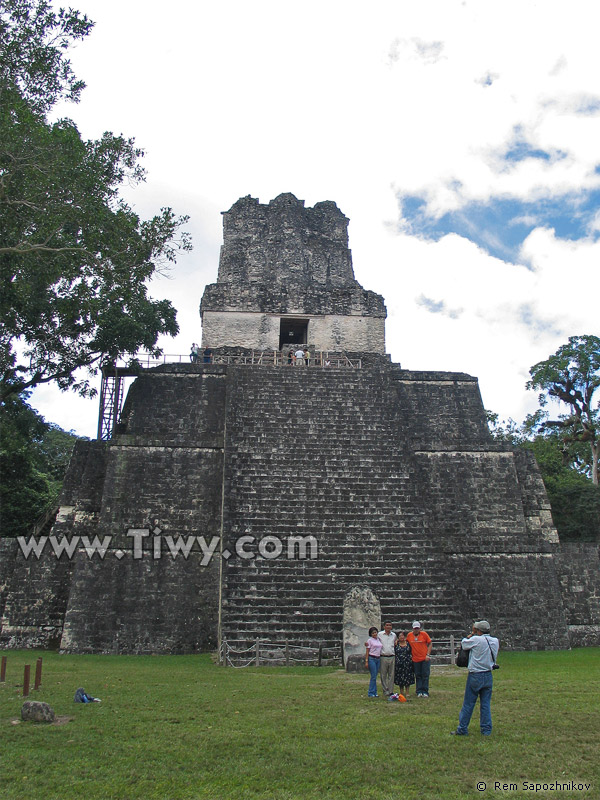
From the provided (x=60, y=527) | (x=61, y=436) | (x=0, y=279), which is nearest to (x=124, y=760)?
(x=0, y=279)

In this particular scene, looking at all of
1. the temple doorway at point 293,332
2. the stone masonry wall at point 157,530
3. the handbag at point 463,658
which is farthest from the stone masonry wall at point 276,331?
the handbag at point 463,658

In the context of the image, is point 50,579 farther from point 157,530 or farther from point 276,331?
point 276,331

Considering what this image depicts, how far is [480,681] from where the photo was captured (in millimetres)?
5039

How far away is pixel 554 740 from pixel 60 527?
10246 millimetres

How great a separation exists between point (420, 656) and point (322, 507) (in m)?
5.50

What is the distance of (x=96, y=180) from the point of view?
391 inches

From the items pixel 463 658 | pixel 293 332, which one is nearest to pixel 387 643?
pixel 463 658

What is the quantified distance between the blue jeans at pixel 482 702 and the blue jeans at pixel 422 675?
1664mm

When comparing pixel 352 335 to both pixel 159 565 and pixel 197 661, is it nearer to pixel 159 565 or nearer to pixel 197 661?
pixel 159 565

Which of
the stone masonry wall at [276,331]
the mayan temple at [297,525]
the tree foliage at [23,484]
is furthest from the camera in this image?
the stone masonry wall at [276,331]

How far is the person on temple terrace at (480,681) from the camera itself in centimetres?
505

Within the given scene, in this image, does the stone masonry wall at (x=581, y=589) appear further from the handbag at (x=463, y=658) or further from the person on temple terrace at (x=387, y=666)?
the handbag at (x=463, y=658)

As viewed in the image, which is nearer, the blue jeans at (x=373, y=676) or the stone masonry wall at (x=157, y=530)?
the blue jeans at (x=373, y=676)

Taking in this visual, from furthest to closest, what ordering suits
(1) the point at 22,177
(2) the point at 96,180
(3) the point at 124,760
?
1. (2) the point at 96,180
2. (1) the point at 22,177
3. (3) the point at 124,760
